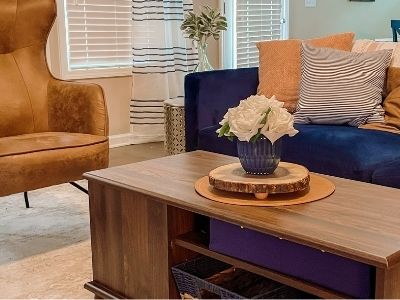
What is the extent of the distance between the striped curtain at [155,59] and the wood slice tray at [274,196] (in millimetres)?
2827

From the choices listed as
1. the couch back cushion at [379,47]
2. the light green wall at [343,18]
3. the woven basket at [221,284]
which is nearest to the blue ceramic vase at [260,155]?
the woven basket at [221,284]

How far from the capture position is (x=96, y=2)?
416 centimetres

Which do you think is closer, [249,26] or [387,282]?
[387,282]

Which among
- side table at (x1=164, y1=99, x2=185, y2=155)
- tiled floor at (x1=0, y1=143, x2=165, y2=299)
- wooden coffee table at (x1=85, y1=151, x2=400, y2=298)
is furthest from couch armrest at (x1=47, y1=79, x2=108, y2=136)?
side table at (x1=164, y1=99, x2=185, y2=155)

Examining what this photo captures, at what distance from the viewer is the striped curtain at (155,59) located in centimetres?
432

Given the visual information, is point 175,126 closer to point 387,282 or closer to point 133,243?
point 133,243

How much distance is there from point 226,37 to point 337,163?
2945 mm

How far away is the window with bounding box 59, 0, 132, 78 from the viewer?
160 inches

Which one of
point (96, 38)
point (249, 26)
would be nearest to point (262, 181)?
point (96, 38)

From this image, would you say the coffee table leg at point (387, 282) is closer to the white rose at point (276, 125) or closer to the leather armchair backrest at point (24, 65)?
the white rose at point (276, 125)

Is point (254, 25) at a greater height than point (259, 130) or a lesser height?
greater

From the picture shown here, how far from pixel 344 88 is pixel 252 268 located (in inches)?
55.1

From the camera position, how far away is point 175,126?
137 inches

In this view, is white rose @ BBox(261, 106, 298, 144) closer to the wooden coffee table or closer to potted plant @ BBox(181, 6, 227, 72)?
the wooden coffee table
